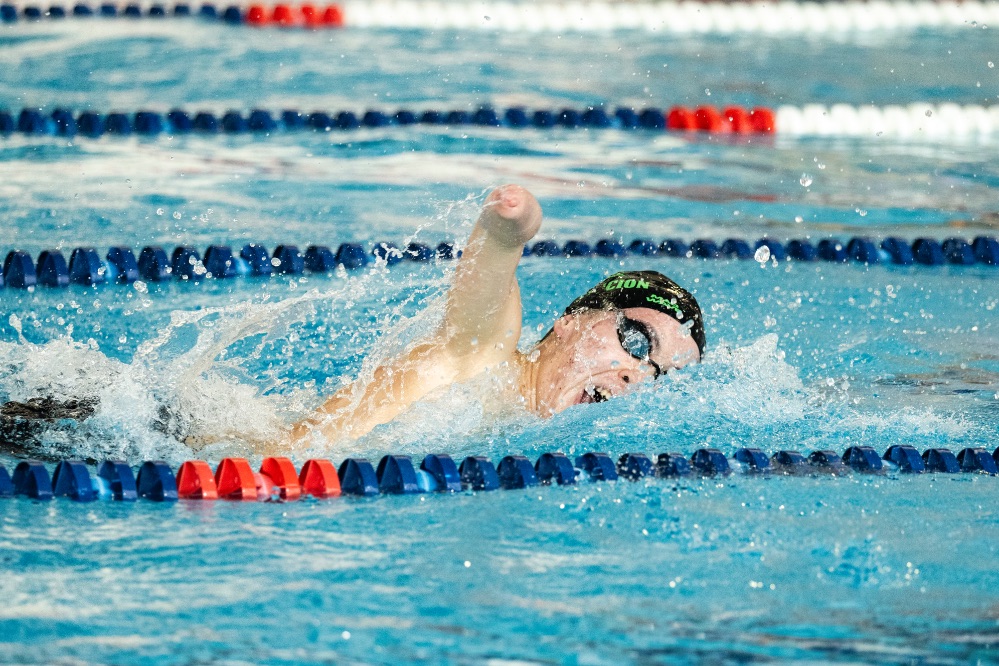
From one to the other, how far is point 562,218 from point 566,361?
2347 millimetres

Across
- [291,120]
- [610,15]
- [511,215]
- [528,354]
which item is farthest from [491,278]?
[610,15]

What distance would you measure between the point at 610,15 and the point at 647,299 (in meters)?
6.09

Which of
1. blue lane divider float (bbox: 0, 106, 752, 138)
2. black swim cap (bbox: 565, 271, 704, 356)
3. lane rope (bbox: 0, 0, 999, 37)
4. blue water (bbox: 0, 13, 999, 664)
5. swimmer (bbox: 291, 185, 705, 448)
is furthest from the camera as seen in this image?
lane rope (bbox: 0, 0, 999, 37)

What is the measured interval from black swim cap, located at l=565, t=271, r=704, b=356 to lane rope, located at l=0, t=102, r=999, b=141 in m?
3.36

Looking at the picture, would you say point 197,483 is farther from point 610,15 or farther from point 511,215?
point 610,15

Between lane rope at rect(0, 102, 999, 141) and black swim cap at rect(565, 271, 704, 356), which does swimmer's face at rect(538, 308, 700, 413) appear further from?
lane rope at rect(0, 102, 999, 141)

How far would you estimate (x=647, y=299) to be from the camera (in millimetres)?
2990

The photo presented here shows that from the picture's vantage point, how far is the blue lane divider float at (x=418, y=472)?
2617 mm

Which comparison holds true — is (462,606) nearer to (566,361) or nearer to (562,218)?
(566,361)

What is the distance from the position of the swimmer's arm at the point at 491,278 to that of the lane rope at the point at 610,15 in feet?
18.6

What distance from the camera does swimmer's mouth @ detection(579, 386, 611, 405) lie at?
2.89m

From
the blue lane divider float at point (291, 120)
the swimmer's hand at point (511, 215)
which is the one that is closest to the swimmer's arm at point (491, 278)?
the swimmer's hand at point (511, 215)

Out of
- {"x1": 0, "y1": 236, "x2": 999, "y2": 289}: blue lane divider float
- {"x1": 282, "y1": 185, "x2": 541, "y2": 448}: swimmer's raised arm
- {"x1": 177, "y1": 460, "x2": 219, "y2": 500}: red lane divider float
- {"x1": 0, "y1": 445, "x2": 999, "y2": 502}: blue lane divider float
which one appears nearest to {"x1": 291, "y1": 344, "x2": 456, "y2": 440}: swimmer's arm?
{"x1": 282, "y1": 185, "x2": 541, "y2": 448}: swimmer's raised arm

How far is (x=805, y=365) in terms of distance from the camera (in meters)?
3.96
